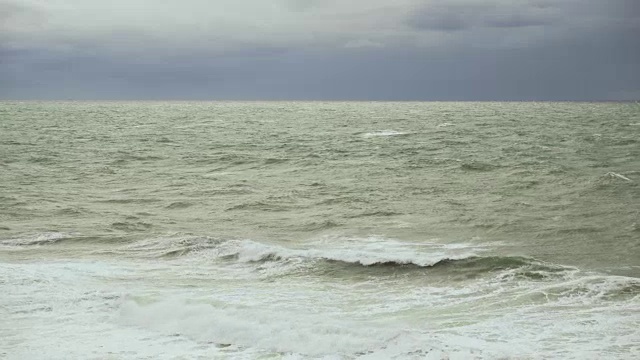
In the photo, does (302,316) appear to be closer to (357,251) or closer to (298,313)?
(298,313)

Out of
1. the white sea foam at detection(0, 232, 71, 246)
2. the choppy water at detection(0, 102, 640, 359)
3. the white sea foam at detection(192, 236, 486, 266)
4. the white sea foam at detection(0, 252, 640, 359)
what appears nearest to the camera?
the white sea foam at detection(0, 252, 640, 359)

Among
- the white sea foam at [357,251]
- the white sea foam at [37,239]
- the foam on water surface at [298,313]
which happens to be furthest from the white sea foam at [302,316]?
the white sea foam at [37,239]

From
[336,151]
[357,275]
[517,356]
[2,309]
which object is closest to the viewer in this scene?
[517,356]

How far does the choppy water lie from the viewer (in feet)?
28.2

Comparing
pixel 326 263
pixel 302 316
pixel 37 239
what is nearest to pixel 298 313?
pixel 302 316

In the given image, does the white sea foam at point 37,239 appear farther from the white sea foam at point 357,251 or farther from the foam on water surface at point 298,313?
the white sea foam at point 357,251

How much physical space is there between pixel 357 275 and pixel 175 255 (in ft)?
12.8

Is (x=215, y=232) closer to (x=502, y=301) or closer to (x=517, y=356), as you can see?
(x=502, y=301)

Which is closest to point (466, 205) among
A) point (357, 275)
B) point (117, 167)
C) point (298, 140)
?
point (357, 275)

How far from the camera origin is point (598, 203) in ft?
65.6

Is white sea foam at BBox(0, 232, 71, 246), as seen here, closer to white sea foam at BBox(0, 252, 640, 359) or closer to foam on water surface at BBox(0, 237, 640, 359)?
foam on water surface at BBox(0, 237, 640, 359)

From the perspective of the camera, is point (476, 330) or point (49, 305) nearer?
point (476, 330)

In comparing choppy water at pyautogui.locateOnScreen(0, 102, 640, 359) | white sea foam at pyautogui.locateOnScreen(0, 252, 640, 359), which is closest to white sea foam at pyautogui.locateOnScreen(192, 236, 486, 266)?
choppy water at pyautogui.locateOnScreen(0, 102, 640, 359)

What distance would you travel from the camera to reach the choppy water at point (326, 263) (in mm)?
8586
